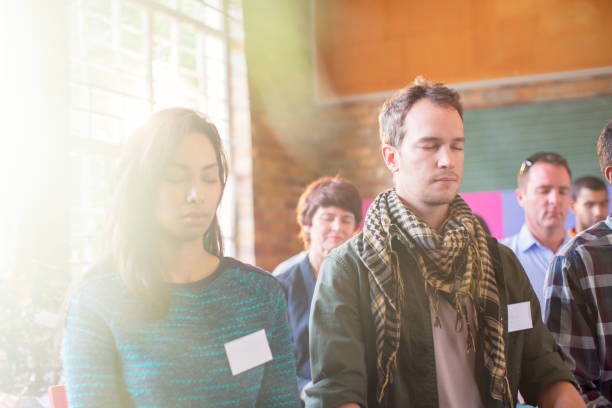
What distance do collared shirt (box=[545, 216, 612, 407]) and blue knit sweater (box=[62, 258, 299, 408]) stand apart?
922mm

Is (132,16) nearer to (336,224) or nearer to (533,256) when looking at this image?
(336,224)

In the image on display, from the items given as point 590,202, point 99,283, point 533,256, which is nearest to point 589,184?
point 590,202

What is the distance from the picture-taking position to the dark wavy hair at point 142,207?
1.33 metres

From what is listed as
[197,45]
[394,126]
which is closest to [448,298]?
[394,126]

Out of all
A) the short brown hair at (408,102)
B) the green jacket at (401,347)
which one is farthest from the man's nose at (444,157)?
the green jacket at (401,347)

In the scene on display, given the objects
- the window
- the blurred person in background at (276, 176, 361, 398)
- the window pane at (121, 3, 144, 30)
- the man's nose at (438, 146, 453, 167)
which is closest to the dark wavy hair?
the man's nose at (438, 146, 453, 167)

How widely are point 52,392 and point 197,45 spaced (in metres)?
3.23

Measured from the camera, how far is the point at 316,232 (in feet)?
9.55

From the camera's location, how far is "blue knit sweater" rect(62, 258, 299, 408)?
126cm

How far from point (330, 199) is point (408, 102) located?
132 cm

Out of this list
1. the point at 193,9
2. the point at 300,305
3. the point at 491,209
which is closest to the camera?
the point at 300,305

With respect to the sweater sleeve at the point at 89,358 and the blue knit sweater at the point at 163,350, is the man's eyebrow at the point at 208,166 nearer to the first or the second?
the blue knit sweater at the point at 163,350

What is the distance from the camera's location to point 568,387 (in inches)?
58.9

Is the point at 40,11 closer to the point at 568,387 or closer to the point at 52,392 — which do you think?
the point at 52,392
